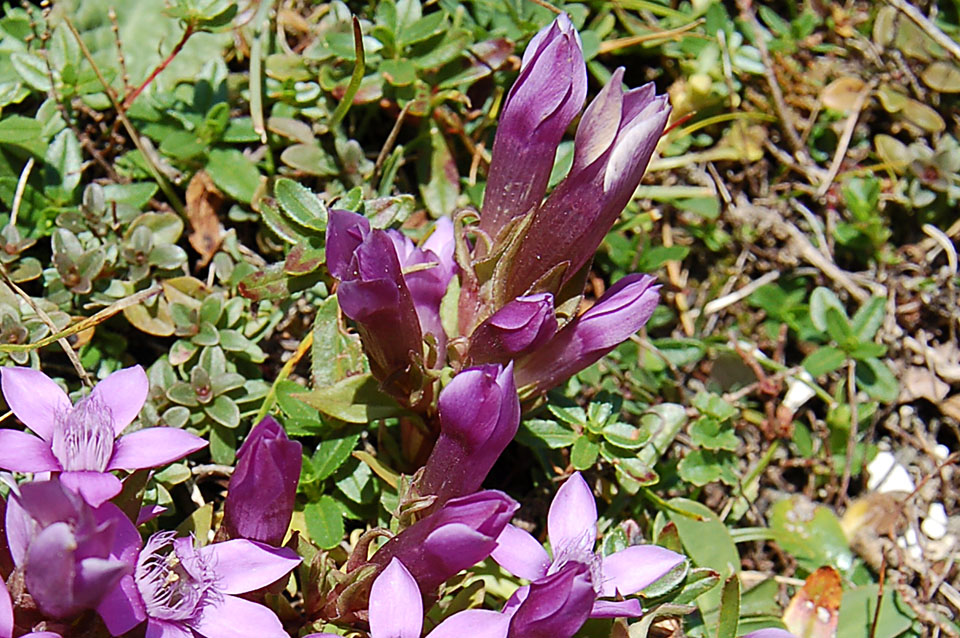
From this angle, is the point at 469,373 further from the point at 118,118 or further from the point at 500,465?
the point at 118,118

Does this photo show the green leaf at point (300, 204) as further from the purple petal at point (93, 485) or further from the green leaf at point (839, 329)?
the green leaf at point (839, 329)

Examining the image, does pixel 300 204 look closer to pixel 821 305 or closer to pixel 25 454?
pixel 25 454

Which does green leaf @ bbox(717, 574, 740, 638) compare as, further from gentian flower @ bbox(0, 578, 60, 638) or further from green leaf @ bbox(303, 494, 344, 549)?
gentian flower @ bbox(0, 578, 60, 638)

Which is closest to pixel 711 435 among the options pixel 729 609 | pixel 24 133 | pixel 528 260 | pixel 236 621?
pixel 729 609

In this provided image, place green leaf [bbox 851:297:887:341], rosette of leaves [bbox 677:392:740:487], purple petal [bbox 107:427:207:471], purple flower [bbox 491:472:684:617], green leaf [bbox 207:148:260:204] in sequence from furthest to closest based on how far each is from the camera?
green leaf [bbox 851:297:887:341]
green leaf [bbox 207:148:260:204]
rosette of leaves [bbox 677:392:740:487]
purple flower [bbox 491:472:684:617]
purple petal [bbox 107:427:207:471]

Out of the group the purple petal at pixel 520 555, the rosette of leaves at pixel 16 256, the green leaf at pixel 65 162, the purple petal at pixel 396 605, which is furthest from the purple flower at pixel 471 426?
the green leaf at pixel 65 162

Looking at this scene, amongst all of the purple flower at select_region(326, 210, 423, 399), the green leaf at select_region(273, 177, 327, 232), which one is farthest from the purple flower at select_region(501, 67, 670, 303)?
the green leaf at select_region(273, 177, 327, 232)
